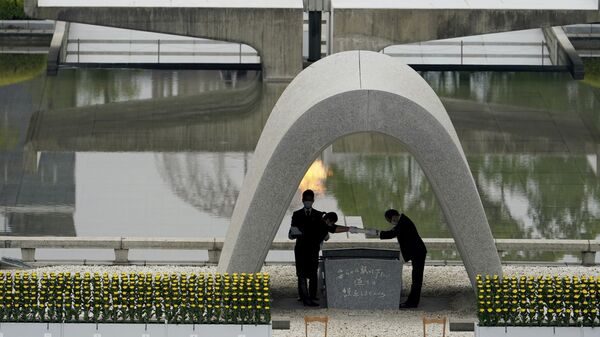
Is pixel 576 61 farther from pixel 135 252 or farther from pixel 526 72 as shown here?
pixel 135 252

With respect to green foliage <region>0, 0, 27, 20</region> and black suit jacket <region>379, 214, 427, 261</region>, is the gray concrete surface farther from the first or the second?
black suit jacket <region>379, 214, 427, 261</region>

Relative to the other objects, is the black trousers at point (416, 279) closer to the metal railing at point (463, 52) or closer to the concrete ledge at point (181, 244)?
the concrete ledge at point (181, 244)

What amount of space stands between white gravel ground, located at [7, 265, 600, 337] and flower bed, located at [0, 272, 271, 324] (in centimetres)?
104

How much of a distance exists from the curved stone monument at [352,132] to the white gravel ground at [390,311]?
881mm

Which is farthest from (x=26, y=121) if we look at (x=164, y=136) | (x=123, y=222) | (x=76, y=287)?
(x=76, y=287)

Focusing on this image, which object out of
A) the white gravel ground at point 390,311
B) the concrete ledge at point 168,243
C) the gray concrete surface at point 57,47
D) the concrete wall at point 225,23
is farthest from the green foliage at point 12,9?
the white gravel ground at point 390,311

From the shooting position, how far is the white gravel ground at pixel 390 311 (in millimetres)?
33056

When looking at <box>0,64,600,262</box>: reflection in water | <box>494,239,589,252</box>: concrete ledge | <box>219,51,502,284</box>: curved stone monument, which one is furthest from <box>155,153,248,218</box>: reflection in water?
<box>219,51,502,284</box>: curved stone monument

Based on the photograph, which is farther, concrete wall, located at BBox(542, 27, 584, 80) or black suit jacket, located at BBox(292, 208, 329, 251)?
concrete wall, located at BBox(542, 27, 584, 80)

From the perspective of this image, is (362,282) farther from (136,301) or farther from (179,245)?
(179,245)

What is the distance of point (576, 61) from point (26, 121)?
A: 46.3 feet

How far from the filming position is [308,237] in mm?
34781

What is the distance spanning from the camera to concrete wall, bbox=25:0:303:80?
53.8 meters

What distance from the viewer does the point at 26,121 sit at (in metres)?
51.0
